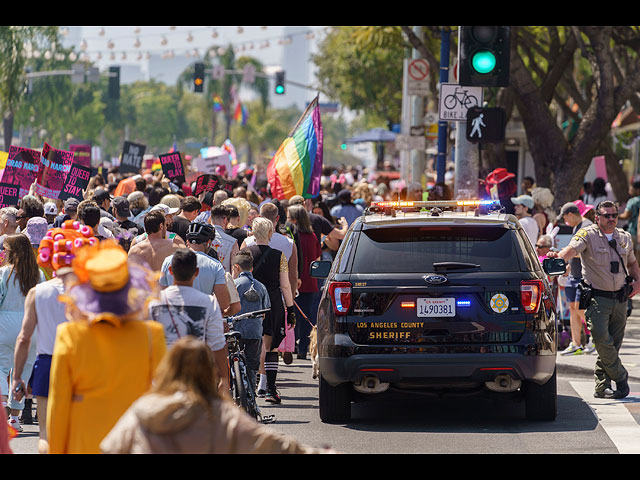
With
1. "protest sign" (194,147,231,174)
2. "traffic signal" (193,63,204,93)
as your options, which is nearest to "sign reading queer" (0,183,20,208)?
"protest sign" (194,147,231,174)

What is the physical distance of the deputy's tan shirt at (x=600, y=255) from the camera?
11.6m

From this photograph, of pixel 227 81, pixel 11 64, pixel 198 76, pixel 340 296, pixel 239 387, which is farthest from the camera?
pixel 227 81

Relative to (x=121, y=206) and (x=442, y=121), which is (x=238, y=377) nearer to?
(x=121, y=206)

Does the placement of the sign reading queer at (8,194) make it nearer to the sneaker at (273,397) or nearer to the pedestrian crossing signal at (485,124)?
the pedestrian crossing signal at (485,124)

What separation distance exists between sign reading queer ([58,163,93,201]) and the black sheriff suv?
7403 millimetres

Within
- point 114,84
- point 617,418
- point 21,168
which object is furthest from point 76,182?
point 114,84

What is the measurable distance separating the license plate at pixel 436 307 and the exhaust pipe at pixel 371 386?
2.05 feet

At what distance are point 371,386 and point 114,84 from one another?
41491 millimetres

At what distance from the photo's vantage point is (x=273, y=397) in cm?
1135

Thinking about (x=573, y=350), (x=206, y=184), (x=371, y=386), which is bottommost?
(x=573, y=350)

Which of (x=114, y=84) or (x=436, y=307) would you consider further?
(x=114, y=84)

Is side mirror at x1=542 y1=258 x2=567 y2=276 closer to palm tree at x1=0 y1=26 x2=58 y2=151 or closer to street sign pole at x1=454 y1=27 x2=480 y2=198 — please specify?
street sign pole at x1=454 y1=27 x2=480 y2=198

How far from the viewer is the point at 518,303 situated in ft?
31.0
